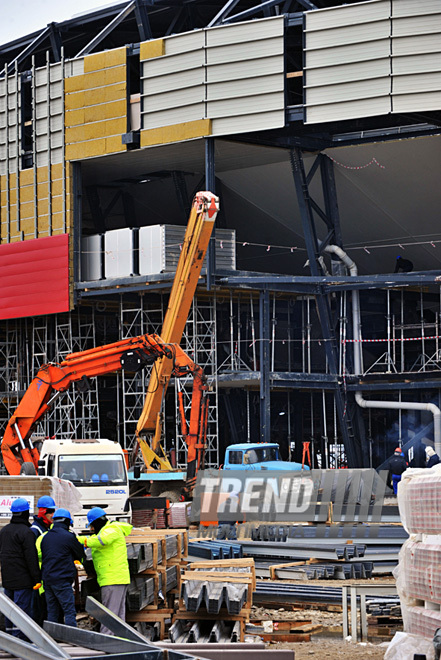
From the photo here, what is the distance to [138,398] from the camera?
42.4m

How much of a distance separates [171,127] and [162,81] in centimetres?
177

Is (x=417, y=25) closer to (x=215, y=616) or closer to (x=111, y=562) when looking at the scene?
(x=215, y=616)

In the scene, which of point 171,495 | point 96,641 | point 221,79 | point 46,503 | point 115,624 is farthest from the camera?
point 221,79

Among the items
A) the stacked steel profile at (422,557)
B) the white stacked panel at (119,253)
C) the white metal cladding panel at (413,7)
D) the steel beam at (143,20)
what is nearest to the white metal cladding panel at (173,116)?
the steel beam at (143,20)

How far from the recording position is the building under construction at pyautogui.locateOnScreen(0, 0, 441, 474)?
123 feet

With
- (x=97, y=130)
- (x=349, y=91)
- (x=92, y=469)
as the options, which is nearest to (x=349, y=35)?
(x=349, y=91)

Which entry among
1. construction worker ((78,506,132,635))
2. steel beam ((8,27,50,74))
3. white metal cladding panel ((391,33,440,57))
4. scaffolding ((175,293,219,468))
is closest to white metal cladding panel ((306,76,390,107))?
white metal cladding panel ((391,33,440,57))

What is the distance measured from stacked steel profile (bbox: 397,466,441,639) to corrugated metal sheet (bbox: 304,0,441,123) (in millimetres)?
26636

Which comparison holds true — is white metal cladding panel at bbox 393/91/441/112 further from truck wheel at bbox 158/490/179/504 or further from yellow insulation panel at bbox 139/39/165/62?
truck wheel at bbox 158/490/179/504

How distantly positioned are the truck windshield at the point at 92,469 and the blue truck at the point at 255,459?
6.53m

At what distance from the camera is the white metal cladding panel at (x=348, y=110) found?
1419 inches

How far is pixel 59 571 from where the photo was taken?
11969 mm

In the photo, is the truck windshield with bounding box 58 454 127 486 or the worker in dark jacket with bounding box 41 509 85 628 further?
the truck windshield with bounding box 58 454 127 486

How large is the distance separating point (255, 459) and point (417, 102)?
13.4m
